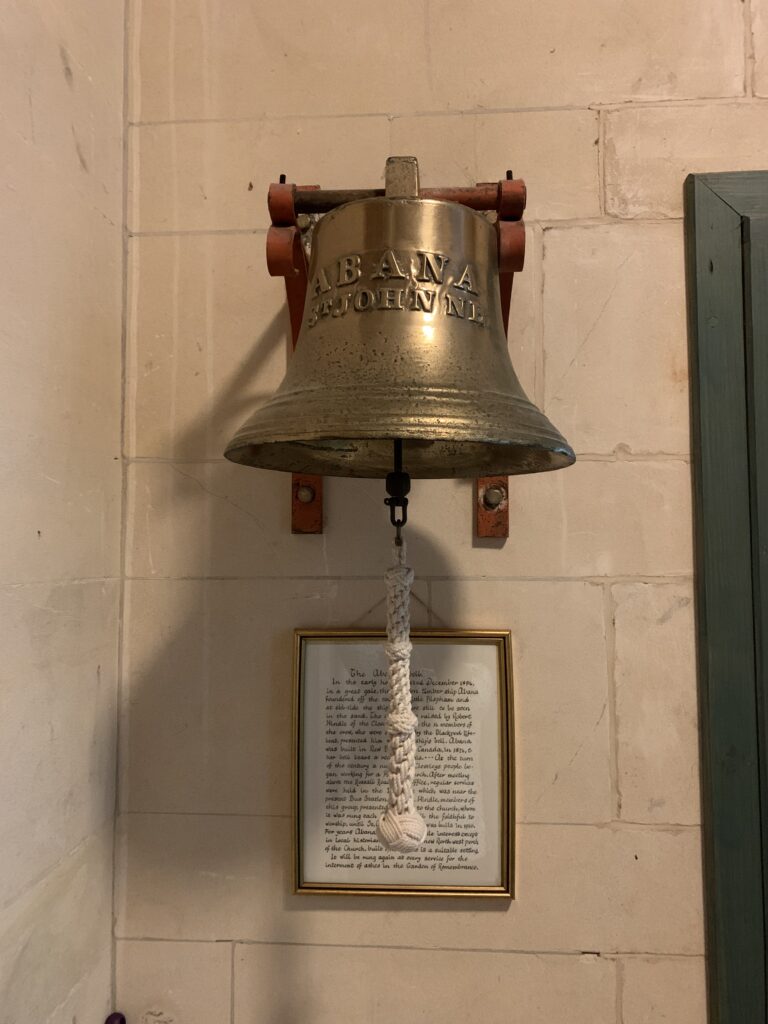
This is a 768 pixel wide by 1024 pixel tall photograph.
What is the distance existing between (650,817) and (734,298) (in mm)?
739

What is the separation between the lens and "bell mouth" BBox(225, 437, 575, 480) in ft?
2.37

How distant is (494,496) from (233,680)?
464 mm

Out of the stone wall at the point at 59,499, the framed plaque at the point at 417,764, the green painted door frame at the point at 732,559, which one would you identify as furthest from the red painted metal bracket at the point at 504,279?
the stone wall at the point at 59,499

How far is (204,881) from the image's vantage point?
87 cm

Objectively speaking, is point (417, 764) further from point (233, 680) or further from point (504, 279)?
point (504, 279)

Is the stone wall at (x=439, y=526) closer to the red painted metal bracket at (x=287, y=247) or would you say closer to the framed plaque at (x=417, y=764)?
the framed plaque at (x=417, y=764)

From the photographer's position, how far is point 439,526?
2.89 ft

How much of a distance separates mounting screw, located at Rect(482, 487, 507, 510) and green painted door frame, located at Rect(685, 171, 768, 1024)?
0.91 ft

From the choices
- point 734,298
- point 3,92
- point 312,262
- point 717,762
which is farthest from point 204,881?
point 734,298


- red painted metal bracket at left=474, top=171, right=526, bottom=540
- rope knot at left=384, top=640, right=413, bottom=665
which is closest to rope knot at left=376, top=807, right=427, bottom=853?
rope knot at left=384, top=640, right=413, bottom=665

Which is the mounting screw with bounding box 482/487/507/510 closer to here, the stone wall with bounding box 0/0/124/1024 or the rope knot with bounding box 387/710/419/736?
the rope knot with bounding box 387/710/419/736

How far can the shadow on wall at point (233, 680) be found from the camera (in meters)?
0.87

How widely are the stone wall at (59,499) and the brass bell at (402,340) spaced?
277mm

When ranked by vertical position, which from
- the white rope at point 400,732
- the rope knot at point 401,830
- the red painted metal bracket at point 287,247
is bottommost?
the rope knot at point 401,830
